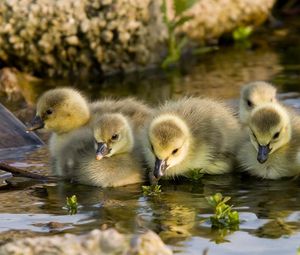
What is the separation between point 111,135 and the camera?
19.6 feet

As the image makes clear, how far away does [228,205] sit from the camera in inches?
217

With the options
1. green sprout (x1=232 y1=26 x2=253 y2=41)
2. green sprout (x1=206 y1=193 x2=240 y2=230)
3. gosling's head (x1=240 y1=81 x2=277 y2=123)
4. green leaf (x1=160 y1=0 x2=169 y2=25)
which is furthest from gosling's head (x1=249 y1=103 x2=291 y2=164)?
green sprout (x1=232 y1=26 x2=253 y2=41)

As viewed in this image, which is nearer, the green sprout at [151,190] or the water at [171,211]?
the water at [171,211]

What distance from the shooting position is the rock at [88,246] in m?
4.32

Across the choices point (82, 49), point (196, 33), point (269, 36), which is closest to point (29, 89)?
point (82, 49)

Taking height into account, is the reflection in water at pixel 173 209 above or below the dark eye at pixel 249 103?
below

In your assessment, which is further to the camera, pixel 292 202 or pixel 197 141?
pixel 197 141

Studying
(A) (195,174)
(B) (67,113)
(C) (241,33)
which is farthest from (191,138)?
(C) (241,33)

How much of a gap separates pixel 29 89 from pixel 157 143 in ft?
11.2

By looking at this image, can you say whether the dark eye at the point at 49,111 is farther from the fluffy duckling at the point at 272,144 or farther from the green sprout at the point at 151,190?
the fluffy duckling at the point at 272,144

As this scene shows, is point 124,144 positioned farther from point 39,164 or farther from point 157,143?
point 39,164

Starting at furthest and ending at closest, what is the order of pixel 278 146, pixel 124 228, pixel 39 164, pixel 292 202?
pixel 39 164 < pixel 278 146 < pixel 292 202 < pixel 124 228

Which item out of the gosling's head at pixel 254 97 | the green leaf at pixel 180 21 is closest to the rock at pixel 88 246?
the gosling's head at pixel 254 97

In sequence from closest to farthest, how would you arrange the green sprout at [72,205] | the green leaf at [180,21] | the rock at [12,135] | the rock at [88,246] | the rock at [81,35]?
the rock at [88,246] → the green sprout at [72,205] → the rock at [12,135] → the rock at [81,35] → the green leaf at [180,21]
